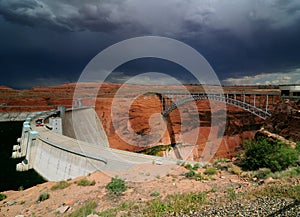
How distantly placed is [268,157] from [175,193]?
15.6 feet

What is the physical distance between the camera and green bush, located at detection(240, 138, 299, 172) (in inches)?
328

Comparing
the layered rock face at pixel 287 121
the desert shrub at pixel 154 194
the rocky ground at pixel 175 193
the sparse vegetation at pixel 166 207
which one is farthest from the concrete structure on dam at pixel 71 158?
the layered rock face at pixel 287 121

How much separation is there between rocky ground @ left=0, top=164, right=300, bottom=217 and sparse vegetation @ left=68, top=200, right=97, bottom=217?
0.60ft

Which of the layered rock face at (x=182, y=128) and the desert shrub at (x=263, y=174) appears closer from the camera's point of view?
the desert shrub at (x=263, y=174)

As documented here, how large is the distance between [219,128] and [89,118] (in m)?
22.8

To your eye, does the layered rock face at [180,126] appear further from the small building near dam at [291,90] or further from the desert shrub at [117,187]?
the desert shrub at [117,187]

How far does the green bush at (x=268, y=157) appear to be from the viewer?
834cm

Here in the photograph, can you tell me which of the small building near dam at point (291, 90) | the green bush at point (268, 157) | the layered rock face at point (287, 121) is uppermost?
the small building near dam at point (291, 90)

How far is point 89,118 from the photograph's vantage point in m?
33.0

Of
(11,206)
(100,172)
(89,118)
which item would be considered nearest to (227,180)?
(100,172)

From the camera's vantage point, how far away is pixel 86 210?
20.5ft

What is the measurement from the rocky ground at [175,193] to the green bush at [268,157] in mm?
961

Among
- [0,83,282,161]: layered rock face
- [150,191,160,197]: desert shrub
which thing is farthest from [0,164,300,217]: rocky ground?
[0,83,282,161]: layered rock face

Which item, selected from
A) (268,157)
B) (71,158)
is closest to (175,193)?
(268,157)
